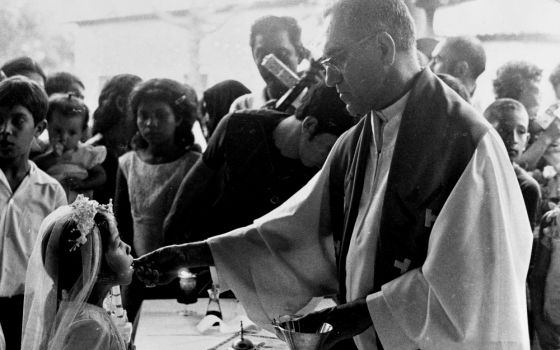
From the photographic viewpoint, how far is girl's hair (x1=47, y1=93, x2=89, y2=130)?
86.4 inches

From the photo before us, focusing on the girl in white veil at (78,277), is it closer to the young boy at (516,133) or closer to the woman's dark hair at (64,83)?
the woman's dark hair at (64,83)

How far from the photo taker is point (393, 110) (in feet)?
5.64

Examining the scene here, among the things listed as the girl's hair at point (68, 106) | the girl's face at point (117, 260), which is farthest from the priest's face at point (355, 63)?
the girl's hair at point (68, 106)

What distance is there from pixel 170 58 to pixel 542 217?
123cm

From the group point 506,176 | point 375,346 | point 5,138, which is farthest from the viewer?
point 5,138

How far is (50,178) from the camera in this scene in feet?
7.02

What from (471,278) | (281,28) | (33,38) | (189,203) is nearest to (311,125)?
(281,28)

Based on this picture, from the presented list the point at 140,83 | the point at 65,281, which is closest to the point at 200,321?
the point at 65,281

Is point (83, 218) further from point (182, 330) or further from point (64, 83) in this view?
point (64, 83)

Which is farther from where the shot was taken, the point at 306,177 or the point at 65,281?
the point at 306,177

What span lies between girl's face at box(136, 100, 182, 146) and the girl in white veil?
0.42 meters

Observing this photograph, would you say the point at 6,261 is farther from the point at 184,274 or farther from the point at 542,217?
the point at 542,217

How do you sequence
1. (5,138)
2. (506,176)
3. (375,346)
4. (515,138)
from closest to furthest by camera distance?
(506,176), (375,346), (5,138), (515,138)

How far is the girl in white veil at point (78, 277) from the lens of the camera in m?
1.78
